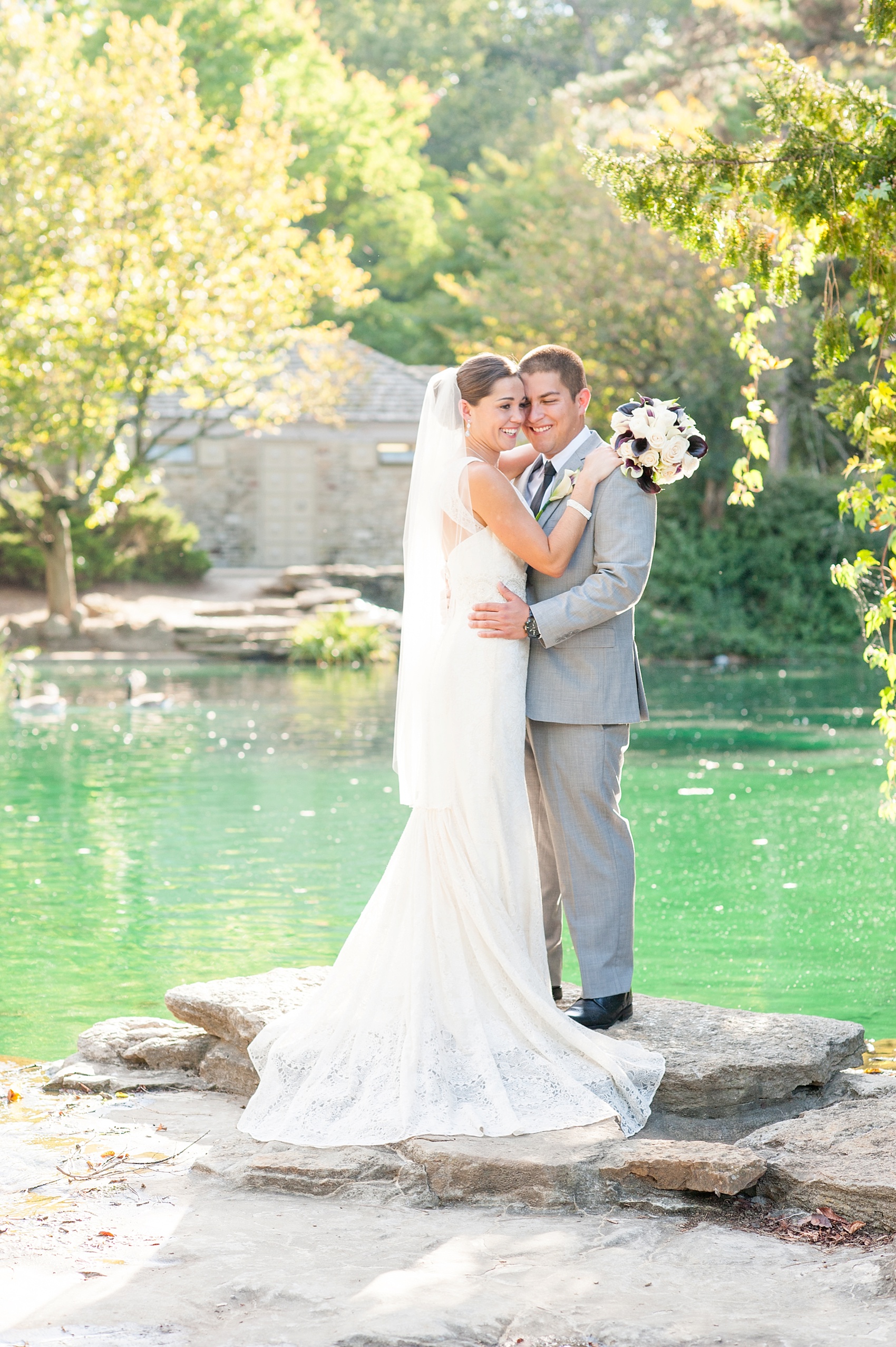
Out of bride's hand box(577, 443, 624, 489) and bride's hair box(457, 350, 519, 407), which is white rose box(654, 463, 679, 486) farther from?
bride's hair box(457, 350, 519, 407)

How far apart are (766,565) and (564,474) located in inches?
852

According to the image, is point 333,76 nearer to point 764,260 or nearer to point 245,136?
point 245,136

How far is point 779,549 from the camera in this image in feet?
84.1

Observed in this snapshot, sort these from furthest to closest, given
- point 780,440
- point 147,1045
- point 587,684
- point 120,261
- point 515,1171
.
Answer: point 780,440, point 120,261, point 147,1045, point 587,684, point 515,1171

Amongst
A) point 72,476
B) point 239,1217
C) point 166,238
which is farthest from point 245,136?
point 239,1217

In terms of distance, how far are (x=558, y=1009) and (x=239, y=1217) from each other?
48.5 inches

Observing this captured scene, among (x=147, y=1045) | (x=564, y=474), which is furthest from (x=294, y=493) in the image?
(x=564, y=474)

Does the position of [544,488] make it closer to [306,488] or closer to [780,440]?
[780,440]

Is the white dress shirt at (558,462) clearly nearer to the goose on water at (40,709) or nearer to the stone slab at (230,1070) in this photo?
the stone slab at (230,1070)

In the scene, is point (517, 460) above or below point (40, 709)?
above

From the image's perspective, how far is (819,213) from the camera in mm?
4359

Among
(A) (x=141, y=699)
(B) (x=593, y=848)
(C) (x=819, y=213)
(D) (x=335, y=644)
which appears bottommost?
(A) (x=141, y=699)

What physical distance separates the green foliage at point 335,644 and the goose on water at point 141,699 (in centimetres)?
551

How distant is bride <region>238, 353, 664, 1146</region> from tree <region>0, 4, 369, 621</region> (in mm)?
18298
